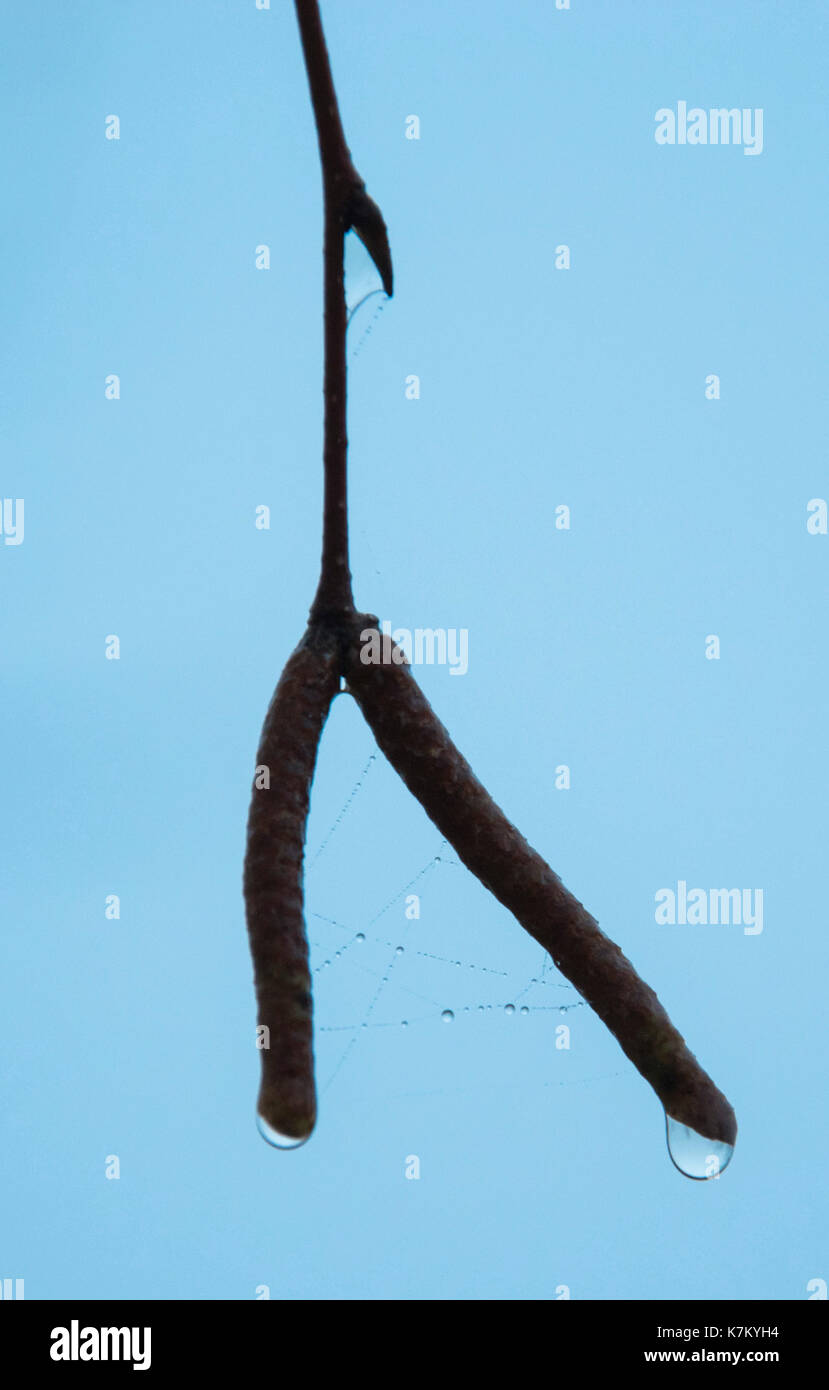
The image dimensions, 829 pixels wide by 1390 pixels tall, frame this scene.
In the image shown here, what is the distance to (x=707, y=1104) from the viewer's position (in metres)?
0.97

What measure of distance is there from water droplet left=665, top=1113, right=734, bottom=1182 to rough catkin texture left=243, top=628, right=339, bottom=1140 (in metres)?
0.32

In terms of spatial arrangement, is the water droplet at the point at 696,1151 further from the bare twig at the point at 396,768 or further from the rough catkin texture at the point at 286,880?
the rough catkin texture at the point at 286,880

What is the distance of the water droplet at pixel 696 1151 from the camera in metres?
0.97

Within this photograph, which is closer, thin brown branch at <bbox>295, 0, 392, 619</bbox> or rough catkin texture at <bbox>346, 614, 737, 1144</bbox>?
thin brown branch at <bbox>295, 0, 392, 619</bbox>

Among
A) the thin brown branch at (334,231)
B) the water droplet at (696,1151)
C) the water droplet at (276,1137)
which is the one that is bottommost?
the water droplet at (696,1151)

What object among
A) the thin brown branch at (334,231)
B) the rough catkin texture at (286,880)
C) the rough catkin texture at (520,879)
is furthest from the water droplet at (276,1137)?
the thin brown branch at (334,231)

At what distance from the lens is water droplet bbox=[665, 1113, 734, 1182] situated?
97cm

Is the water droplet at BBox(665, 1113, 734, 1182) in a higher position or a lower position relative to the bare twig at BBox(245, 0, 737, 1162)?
lower

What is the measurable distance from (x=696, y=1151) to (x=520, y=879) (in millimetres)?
253

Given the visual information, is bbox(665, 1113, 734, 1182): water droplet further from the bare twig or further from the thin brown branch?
the thin brown branch

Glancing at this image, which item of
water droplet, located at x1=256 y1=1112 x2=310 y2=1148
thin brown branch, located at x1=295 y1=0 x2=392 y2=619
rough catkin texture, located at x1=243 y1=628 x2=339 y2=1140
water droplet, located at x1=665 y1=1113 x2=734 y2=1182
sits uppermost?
thin brown branch, located at x1=295 y1=0 x2=392 y2=619

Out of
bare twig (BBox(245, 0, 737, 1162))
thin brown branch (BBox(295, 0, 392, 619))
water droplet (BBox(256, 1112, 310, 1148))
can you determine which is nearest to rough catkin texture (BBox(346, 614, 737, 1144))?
bare twig (BBox(245, 0, 737, 1162))

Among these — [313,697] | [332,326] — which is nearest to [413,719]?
[313,697]

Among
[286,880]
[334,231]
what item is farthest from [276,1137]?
[334,231]
